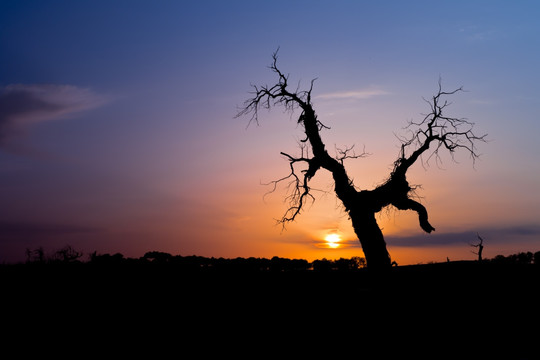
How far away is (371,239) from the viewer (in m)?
20.3

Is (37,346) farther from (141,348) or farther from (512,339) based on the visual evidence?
(512,339)

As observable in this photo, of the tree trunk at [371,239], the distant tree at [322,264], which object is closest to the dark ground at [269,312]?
the tree trunk at [371,239]

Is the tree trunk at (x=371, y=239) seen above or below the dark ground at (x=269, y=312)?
above

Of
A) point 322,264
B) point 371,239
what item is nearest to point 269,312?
point 371,239

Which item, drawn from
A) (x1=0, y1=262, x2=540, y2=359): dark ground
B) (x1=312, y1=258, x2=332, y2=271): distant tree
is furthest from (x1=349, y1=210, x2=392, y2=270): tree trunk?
(x1=312, y1=258, x2=332, y2=271): distant tree

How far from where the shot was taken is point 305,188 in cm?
2145

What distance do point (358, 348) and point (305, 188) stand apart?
31.8 ft

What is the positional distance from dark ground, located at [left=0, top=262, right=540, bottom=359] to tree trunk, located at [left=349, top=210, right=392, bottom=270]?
71 cm

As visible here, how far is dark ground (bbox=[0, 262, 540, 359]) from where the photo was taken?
12.6 metres

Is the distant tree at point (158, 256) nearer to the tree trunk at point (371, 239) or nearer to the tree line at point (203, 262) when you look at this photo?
the tree line at point (203, 262)

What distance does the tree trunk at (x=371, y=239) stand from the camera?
2008cm

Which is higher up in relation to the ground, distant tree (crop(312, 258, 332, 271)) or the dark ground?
distant tree (crop(312, 258, 332, 271))

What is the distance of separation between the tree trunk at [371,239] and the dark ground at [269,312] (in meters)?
0.71

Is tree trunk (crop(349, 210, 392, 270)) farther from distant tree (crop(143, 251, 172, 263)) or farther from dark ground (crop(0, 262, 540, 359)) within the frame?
distant tree (crop(143, 251, 172, 263))
